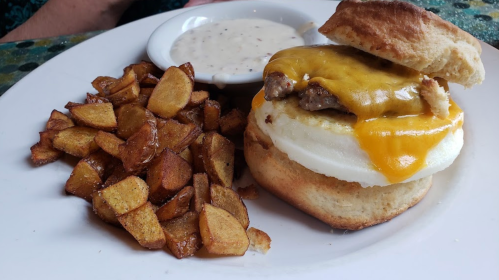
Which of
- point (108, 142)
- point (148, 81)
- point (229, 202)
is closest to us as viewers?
point (229, 202)

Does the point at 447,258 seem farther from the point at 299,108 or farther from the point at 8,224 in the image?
Result: the point at 8,224

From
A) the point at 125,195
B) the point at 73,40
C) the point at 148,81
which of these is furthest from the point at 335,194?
the point at 73,40

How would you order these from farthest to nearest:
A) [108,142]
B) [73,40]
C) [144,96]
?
[73,40] < [144,96] < [108,142]

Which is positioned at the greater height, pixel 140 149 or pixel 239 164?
pixel 140 149

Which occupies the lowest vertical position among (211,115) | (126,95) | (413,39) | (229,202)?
(229,202)

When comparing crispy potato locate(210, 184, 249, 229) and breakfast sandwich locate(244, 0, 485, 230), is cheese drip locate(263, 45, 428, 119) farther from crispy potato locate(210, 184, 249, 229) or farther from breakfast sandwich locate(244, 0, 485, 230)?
crispy potato locate(210, 184, 249, 229)

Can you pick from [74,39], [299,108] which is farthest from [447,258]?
[74,39]

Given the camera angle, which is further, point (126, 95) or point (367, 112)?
point (126, 95)

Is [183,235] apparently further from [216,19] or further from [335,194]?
[216,19]
